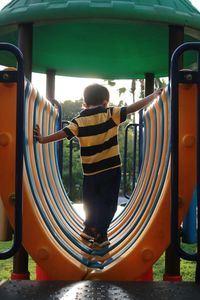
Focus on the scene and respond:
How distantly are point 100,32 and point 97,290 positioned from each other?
8.48 feet

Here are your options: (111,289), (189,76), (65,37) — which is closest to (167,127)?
(189,76)

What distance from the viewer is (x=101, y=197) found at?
3.00m

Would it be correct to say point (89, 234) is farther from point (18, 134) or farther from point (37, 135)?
point (18, 134)

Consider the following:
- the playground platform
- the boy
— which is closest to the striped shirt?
the boy

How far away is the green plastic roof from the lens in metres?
2.90

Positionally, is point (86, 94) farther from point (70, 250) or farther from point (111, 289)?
point (111, 289)

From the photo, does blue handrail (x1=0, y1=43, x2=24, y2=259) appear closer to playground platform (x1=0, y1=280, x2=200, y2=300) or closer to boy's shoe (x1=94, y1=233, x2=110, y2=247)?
playground platform (x1=0, y1=280, x2=200, y2=300)

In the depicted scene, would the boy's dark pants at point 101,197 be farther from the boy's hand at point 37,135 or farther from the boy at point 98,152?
the boy's hand at point 37,135

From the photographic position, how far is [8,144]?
6.98 feet

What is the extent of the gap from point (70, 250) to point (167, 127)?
0.93 meters

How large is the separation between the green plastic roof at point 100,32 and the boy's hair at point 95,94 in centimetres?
44

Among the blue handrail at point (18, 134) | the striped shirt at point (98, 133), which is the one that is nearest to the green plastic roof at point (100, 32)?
the striped shirt at point (98, 133)

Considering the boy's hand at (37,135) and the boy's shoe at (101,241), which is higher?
the boy's hand at (37,135)

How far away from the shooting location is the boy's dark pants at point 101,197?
2947mm
